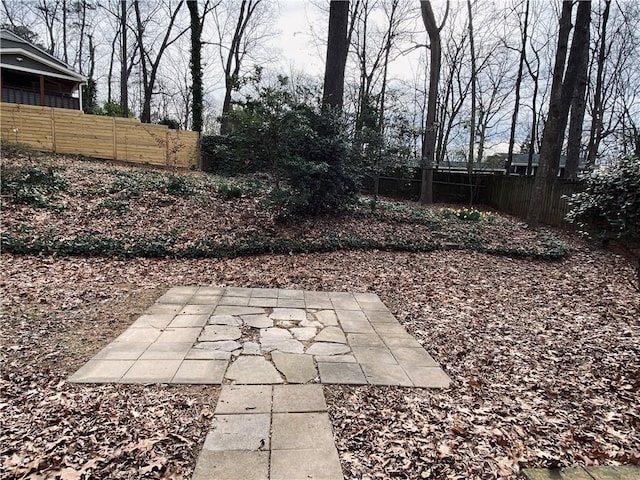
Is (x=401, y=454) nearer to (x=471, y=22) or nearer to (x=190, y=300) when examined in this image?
(x=190, y=300)

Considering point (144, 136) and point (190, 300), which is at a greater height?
point (144, 136)

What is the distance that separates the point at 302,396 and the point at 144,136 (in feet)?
42.6

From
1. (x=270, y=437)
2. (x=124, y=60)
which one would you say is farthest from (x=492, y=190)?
(x=124, y=60)

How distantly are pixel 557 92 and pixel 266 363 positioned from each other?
28.2 feet

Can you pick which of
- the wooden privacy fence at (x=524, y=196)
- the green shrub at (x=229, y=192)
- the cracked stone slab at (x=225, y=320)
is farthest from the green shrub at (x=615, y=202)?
the green shrub at (x=229, y=192)

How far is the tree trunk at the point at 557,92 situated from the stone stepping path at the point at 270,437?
7986 millimetres

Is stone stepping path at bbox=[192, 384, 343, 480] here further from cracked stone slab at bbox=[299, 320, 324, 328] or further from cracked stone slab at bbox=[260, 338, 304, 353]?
cracked stone slab at bbox=[299, 320, 324, 328]

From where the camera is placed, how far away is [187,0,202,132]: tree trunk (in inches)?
564

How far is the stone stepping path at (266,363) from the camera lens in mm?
1854

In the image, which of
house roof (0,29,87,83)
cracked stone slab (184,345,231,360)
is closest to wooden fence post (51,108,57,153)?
house roof (0,29,87,83)

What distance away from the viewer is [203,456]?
5.94 ft

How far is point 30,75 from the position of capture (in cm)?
1570

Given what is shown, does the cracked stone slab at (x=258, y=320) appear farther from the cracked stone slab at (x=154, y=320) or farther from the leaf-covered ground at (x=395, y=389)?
the leaf-covered ground at (x=395, y=389)

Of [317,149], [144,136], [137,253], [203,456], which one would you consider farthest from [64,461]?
[144,136]
